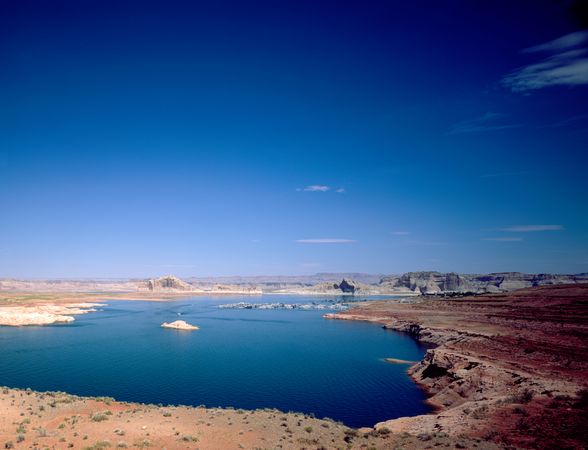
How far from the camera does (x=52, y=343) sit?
61.8 m

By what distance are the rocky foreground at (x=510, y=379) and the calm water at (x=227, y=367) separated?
363 centimetres

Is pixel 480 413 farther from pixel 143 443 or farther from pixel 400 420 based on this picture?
pixel 143 443

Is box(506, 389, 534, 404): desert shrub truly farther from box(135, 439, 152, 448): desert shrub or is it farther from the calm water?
box(135, 439, 152, 448): desert shrub

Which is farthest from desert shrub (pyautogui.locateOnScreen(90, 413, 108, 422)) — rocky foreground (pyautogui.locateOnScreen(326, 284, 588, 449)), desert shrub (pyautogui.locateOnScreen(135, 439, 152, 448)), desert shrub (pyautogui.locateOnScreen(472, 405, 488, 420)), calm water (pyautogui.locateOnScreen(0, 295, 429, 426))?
desert shrub (pyautogui.locateOnScreen(472, 405, 488, 420))

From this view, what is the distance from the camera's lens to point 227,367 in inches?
1887

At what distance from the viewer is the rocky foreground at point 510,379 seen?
22.6 meters

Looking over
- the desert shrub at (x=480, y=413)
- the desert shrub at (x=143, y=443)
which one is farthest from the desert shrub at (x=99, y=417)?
the desert shrub at (x=480, y=413)

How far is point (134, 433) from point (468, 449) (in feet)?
57.0

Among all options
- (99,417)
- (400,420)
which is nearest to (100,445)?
(99,417)

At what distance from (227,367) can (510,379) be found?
3062 cm

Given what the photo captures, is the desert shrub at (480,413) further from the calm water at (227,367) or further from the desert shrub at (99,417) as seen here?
the desert shrub at (99,417)

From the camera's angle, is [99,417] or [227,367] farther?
[227,367]

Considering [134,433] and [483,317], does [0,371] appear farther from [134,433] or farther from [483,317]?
[483,317]

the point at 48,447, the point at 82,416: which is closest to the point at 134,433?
the point at 48,447
